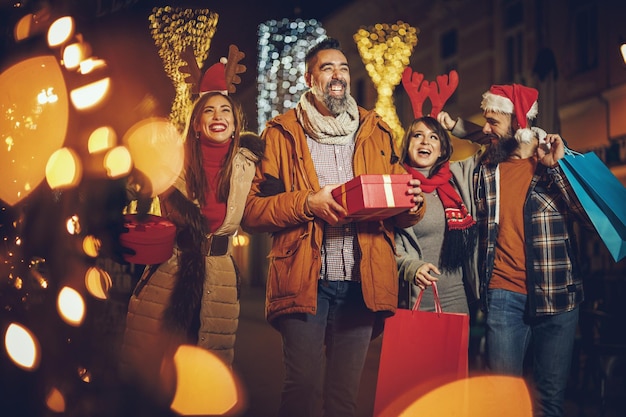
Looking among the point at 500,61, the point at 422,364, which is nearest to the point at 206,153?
the point at 422,364

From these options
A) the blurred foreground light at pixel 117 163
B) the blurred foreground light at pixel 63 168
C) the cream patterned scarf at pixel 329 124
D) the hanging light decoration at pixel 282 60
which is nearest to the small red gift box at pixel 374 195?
the cream patterned scarf at pixel 329 124

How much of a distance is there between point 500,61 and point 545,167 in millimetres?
11920

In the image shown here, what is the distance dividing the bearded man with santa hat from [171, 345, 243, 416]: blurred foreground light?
4.75ft

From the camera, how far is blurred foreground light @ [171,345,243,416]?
3680 mm

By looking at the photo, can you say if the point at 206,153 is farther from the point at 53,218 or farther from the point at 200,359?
the point at 200,359

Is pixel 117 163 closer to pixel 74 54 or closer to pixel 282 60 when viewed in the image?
pixel 74 54

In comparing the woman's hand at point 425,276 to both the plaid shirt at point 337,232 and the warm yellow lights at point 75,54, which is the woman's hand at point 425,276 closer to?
the plaid shirt at point 337,232

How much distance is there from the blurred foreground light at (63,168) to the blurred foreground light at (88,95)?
0.79ft

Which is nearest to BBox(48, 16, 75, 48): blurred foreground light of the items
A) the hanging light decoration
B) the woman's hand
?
the woman's hand

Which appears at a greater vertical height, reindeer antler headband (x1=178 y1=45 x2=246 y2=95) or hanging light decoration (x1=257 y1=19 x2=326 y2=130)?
hanging light decoration (x1=257 y1=19 x2=326 y2=130)

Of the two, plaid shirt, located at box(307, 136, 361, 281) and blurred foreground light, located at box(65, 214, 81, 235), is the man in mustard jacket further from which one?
blurred foreground light, located at box(65, 214, 81, 235)

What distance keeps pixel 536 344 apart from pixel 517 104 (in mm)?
1301

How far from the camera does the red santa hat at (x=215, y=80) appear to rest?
3.74 m

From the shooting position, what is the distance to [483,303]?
12.4 feet
